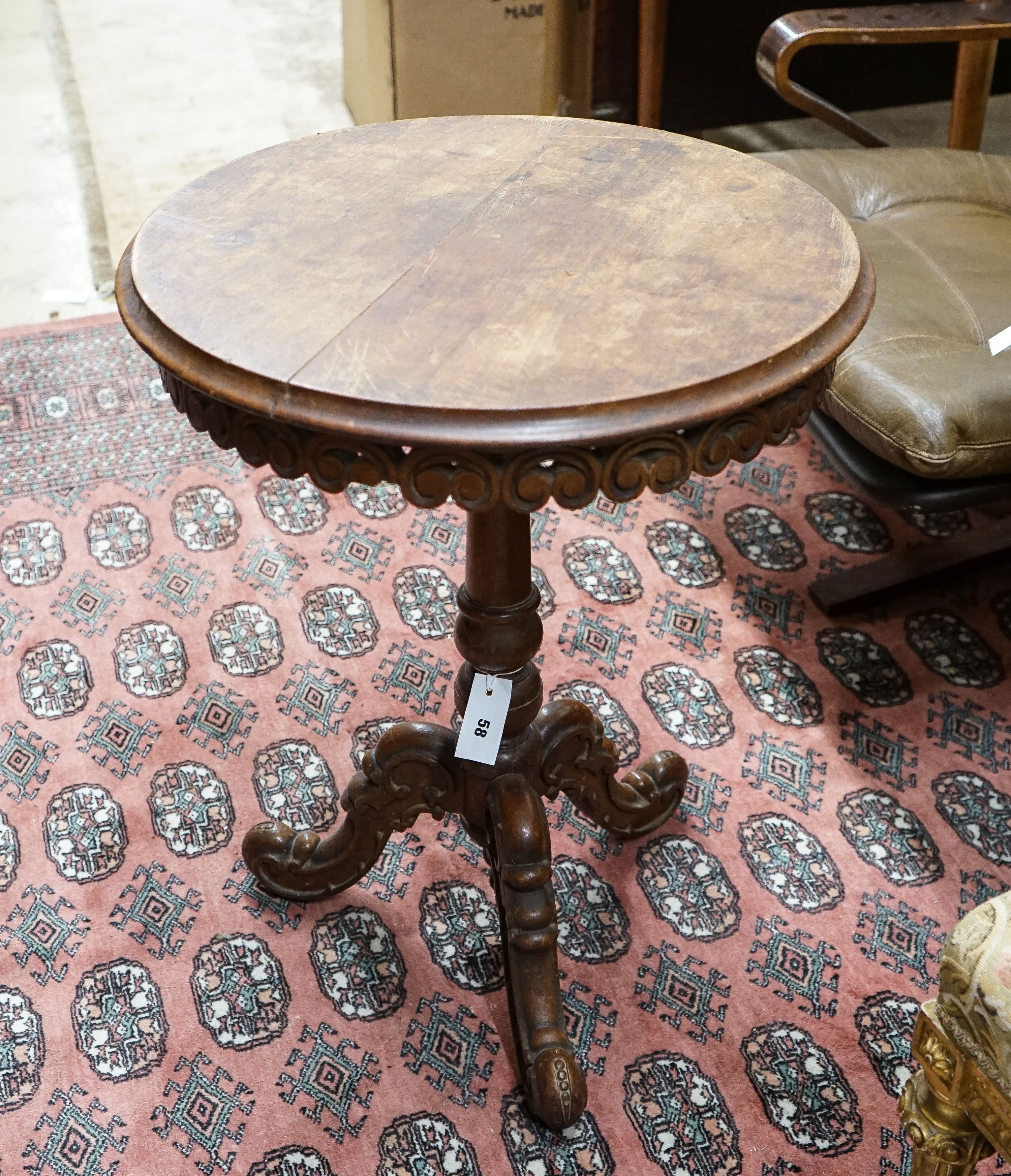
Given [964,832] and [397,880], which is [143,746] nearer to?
[397,880]

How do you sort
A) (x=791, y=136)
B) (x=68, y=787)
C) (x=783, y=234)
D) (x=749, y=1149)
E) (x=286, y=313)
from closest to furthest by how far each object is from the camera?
1. (x=286, y=313)
2. (x=783, y=234)
3. (x=749, y=1149)
4. (x=68, y=787)
5. (x=791, y=136)

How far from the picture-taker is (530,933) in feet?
4.38

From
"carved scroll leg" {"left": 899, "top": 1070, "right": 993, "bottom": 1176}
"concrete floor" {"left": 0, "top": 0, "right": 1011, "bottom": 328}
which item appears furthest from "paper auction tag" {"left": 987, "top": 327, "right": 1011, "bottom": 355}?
"concrete floor" {"left": 0, "top": 0, "right": 1011, "bottom": 328}

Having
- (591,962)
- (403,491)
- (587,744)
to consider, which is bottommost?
(591,962)

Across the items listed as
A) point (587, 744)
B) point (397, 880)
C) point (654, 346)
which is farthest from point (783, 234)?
point (397, 880)

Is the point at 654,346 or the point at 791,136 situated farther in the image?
the point at 791,136

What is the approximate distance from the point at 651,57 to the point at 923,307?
1494 millimetres

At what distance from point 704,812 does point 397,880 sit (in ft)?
1.45

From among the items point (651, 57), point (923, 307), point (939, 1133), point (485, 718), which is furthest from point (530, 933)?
point (651, 57)

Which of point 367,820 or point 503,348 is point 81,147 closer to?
point 367,820

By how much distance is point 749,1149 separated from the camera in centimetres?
126

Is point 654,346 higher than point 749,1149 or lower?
higher

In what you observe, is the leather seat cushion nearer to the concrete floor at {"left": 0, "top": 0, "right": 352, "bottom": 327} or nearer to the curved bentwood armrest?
the curved bentwood armrest

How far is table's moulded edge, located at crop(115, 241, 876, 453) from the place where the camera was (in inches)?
34.9
